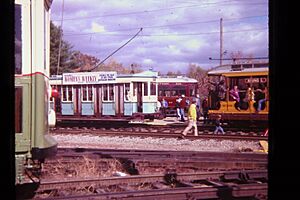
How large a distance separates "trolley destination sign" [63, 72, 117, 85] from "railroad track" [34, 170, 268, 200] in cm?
1770

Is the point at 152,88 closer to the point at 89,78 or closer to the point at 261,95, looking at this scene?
the point at 89,78

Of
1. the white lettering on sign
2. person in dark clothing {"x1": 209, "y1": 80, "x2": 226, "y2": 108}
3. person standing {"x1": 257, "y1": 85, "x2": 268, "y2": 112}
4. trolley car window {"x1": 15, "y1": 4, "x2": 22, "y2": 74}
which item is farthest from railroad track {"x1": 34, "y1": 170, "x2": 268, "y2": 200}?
person in dark clothing {"x1": 209, "y1": 80, "x2": 226, "y2": 108}

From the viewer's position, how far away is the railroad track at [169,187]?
5.77m

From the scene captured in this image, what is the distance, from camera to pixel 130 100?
79.9 ft

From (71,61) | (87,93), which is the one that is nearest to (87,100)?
(87,93)

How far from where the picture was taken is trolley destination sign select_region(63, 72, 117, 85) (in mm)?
24609

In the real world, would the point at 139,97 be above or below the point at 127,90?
below

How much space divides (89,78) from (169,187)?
62.2 feet

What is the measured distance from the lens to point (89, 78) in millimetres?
25141

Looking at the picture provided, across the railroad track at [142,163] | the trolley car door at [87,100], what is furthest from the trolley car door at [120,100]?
the railroad track at [142,163]
